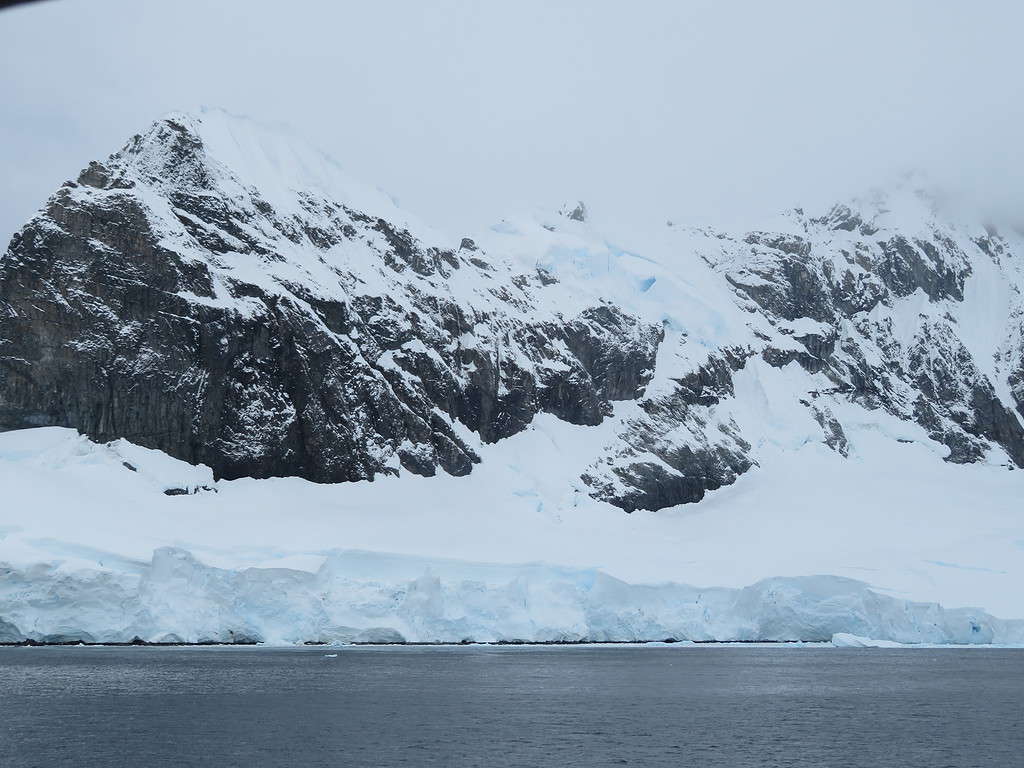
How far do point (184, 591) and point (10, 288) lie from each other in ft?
152

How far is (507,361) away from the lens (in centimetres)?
13612

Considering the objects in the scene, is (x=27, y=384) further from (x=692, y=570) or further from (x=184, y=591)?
(x=692, y=570)

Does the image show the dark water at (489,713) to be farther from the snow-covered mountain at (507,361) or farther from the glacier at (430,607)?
the snow-covered mountain at (507,361)

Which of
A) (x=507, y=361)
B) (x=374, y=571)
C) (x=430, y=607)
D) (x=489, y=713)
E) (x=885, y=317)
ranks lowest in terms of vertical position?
(x=489, y=713)

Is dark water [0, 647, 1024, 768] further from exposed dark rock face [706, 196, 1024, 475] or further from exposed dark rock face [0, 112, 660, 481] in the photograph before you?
exposed dark rock face [706, 196, 1024, 475]

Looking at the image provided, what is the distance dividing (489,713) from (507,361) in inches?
3602

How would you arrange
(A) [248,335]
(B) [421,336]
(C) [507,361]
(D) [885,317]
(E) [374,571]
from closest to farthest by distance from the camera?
1. (E) [374,571]
2. (A) [248,335]
3. (B) [421,336]
4. (C) [507,361]
5. (D) [885,317]

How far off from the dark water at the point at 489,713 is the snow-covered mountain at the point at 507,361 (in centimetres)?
2325

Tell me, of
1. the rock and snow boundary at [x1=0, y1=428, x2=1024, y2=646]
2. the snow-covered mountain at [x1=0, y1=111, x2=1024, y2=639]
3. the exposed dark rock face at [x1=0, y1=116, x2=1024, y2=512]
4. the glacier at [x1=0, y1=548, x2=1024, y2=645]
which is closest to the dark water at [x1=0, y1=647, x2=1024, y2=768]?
the glacier at [x1=0, y1=548, x2=1024, y2=645]

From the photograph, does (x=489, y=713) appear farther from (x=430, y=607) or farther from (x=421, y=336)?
(x=421, y=336)

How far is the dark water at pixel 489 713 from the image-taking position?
3544 cm

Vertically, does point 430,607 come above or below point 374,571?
below

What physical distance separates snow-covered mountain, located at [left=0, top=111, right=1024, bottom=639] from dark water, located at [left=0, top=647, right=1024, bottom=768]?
23.3 metres

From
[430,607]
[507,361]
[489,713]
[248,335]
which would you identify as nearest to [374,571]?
[430,607]
